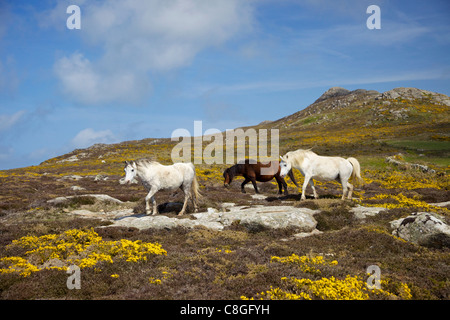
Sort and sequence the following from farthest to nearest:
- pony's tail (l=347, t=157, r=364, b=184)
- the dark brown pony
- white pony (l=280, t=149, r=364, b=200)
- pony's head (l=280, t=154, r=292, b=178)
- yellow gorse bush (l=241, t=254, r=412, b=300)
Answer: the dark brown pony → pony's tail (l=347, t=157, r=364, b=184) → pony's head (l=280, t=154, r=292, b=178) → white pony (l=280, t=149, r=364, b=200) → yellow gorse bush (l=241, t=254, r=412, b=300)

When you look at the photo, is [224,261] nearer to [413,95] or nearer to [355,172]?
[355,172]

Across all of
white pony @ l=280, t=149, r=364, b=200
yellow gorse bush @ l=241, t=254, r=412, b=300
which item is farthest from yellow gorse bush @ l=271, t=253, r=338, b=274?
white pony @ l=280, t=149, r=364, b=200

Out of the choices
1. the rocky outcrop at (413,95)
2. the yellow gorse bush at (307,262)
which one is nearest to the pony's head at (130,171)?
the yellow gorse bush at (307,262)

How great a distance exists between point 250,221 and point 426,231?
6512 mm

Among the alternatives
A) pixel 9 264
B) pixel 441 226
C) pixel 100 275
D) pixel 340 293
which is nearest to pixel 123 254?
pixel 100 275

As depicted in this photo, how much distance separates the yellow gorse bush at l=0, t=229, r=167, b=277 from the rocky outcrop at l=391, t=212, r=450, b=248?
28.6ft

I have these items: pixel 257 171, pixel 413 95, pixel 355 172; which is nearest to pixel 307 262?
pixel 355 172

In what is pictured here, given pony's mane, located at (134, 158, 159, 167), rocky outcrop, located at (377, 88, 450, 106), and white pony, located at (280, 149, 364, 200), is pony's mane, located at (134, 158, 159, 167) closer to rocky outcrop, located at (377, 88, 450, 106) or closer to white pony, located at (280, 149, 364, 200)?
white pony, located at (280, 149, 364, 200)

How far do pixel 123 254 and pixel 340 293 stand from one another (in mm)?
6391

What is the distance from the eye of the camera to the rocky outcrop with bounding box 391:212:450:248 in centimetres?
912

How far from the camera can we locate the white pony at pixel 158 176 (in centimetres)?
1357

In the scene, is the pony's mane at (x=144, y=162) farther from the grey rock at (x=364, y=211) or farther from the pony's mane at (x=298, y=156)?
the grey rock at (x=364, y=211)

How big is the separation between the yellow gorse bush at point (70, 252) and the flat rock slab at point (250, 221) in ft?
8.63
